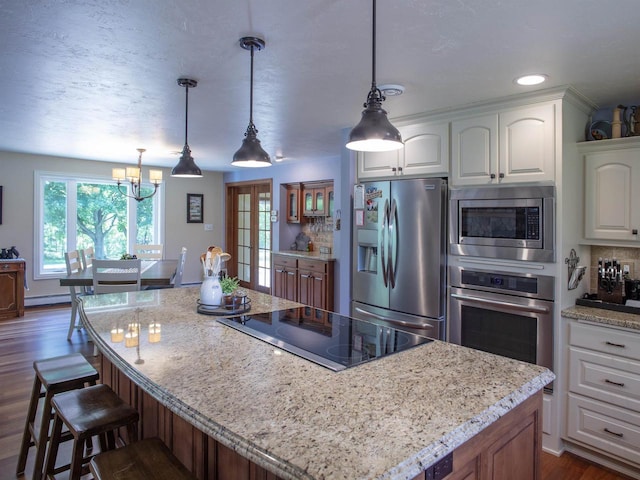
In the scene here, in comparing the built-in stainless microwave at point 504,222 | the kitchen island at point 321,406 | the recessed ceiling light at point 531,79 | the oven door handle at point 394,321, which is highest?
the recessed ceiling light at point 531,79

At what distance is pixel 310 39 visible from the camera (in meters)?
1.97

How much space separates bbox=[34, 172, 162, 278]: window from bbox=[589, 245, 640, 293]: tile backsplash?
6.34 metres

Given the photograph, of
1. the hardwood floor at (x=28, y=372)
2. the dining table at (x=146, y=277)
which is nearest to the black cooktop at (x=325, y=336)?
the hardwood floor at (x=28, y=372)

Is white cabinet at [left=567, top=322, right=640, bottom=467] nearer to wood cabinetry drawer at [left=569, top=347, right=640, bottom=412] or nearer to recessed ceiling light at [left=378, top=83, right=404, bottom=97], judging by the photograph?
wood cabinetry drawer at [left=569, top=347, right=640, bottom=412]

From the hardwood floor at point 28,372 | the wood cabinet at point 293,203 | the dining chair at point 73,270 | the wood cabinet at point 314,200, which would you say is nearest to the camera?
the hardwood floor at point 28,372

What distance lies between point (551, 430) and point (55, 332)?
502cm

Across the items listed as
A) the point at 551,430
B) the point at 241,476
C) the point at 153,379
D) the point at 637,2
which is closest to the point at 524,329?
the point at 551,430

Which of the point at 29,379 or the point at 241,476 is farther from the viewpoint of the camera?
the point at 29,379

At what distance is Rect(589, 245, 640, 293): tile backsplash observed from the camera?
2852 mm

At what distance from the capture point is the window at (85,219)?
243 inches

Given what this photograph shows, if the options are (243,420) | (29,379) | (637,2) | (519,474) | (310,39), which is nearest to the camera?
(243,420)

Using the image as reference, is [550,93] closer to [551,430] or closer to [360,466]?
[551,430]

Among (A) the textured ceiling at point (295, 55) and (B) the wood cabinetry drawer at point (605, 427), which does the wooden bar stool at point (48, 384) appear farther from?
(B) the wood cabinetry drawer at point (605, 427)

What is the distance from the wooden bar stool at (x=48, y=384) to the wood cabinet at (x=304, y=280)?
3.21m
